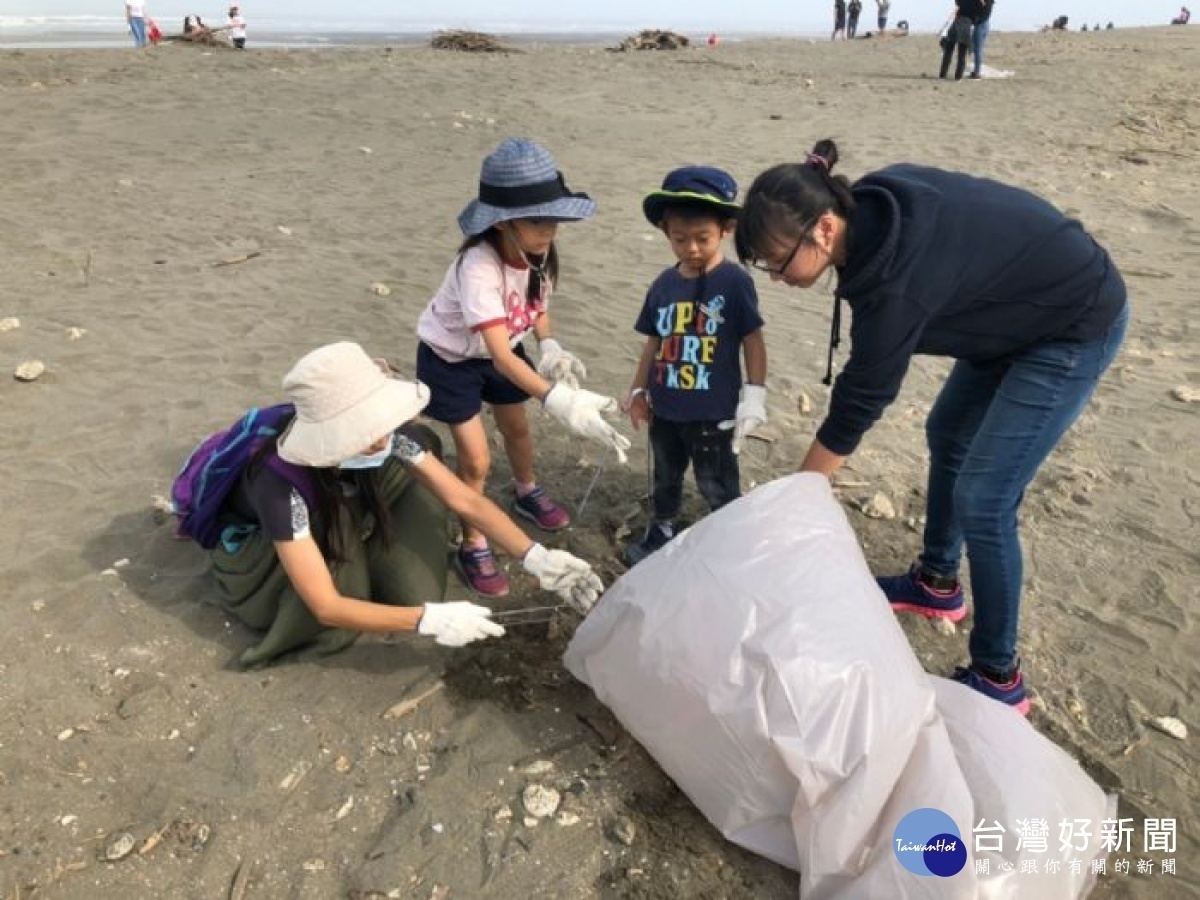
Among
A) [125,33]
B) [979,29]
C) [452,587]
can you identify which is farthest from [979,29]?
[125,33]

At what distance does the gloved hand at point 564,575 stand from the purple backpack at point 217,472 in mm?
723

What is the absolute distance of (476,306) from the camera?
229 centimetres

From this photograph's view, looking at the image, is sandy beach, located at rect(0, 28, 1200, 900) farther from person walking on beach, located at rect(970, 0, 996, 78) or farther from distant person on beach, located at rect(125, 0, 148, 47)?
distant person on beach, located at rect(125, 0, 148, 47)

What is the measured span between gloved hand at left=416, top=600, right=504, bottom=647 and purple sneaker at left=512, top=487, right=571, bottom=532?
2.73 ft

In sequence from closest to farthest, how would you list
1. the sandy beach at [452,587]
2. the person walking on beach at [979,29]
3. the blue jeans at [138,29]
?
the sandy beach at [452,587], the person walking on beach at [979,29], the blue jeans at [138,29]

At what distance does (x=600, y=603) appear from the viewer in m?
1.87

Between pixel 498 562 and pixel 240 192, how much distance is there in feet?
16.1

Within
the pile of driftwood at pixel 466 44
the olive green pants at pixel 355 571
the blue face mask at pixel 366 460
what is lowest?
the olive green pants at pixel 355 571

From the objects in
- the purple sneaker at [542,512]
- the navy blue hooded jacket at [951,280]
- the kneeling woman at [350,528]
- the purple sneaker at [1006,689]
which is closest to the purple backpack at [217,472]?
the kneeling woman at [350,528]

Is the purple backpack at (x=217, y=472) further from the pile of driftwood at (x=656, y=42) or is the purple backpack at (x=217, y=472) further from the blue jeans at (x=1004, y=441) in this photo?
the pile of driftwood at (x=656, y=42)

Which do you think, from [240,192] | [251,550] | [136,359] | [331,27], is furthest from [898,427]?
[331,27]

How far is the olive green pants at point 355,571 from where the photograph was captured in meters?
2.21

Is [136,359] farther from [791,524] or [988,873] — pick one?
[988,873]

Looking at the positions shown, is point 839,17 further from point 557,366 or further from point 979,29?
point 557,366
